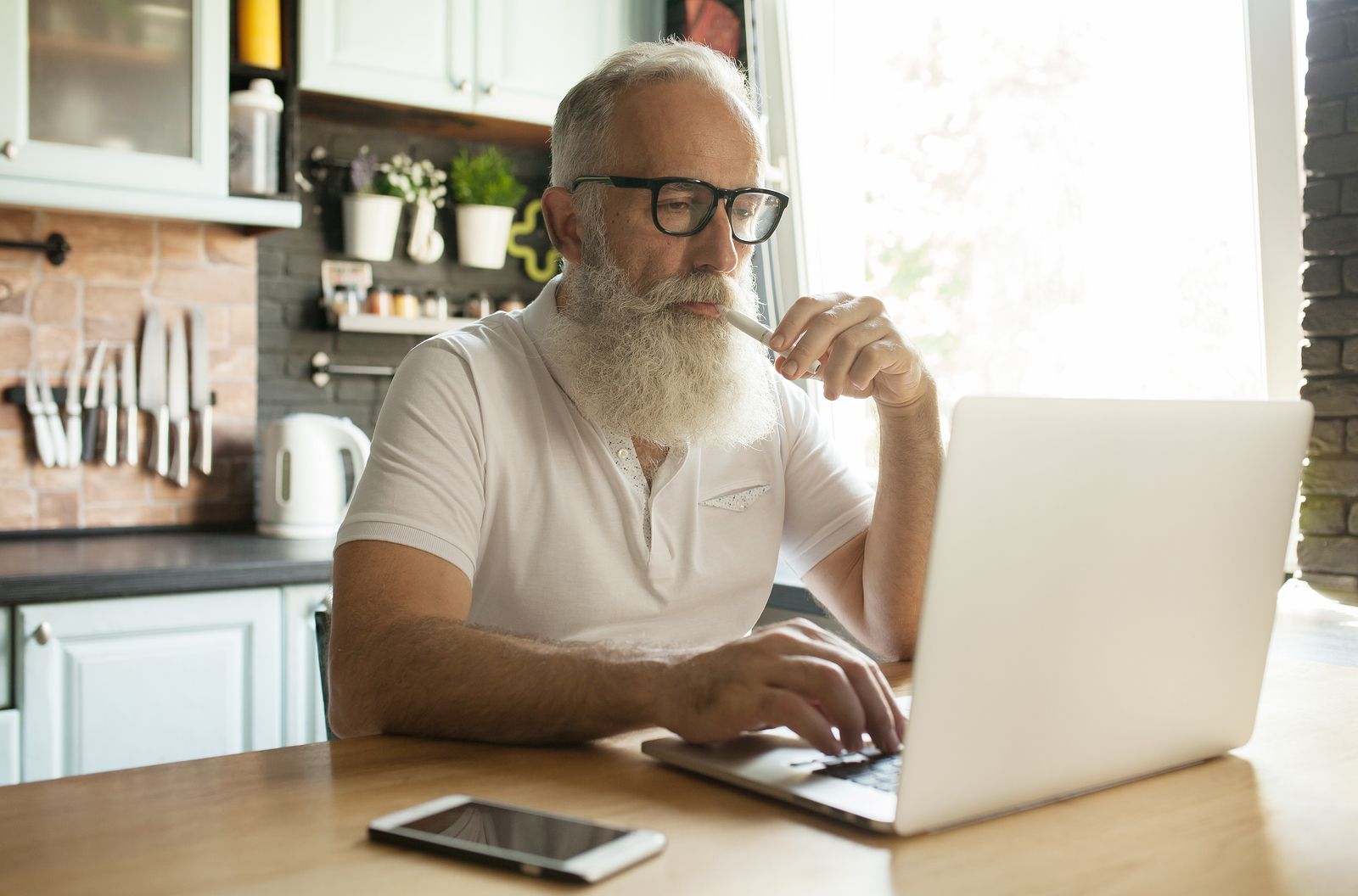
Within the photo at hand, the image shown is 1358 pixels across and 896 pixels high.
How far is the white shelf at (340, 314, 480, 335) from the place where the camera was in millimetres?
2992

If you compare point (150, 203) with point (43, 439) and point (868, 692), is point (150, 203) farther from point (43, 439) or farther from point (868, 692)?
point (868, 692)

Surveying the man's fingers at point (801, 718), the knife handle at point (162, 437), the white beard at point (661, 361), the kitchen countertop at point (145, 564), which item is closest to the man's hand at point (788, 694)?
the man's fingers at point (801, 718)

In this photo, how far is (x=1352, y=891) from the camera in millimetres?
675

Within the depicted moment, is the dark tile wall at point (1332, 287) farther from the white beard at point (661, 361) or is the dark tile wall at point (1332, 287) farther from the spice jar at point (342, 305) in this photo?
the spice jar at point (342, 305)

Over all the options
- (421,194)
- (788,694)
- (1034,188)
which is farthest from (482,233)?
(788,694)

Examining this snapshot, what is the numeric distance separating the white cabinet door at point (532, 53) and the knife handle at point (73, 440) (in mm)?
1201

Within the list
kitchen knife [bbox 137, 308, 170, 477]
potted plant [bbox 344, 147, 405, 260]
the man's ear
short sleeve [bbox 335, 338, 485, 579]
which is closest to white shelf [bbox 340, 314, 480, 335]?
potted plant [bbox 344, 147, 405, 260]

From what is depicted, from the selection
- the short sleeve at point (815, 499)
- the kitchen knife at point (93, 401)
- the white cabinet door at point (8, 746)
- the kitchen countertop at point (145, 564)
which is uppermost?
the kitchen knife at point (93, 401)

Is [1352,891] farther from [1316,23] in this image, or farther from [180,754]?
[180,754]

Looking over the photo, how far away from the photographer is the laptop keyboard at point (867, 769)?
0.80 meters

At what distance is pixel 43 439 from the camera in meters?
2.63

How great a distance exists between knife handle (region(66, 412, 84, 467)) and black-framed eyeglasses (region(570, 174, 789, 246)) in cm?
172

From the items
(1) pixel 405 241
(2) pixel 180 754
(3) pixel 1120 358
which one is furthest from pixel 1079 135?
(2) pixel 180 754

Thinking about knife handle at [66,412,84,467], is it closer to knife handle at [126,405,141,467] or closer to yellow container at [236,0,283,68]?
knife handle at [126,405,141,467]
